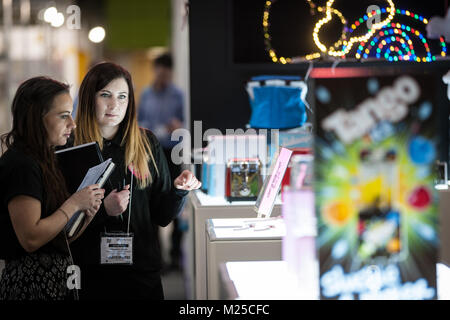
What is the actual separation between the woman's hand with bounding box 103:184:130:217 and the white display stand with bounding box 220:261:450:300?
533 millimetres

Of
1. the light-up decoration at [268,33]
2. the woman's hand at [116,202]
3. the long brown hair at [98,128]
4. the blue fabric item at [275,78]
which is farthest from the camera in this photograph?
the light-up decoration at [268,33]

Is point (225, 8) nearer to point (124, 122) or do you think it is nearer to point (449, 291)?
point (124, 122)

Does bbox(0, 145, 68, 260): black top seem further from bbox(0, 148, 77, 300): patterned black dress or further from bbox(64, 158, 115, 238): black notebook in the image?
bbox(64, 158, 115, 238): black notebook

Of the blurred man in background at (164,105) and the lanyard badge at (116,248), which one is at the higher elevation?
the blurred man in background at (164,105)

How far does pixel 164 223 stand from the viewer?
2846 mm

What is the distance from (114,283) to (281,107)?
1714 mm

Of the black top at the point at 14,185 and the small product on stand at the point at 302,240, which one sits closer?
the small product on stand at the point at 302,240

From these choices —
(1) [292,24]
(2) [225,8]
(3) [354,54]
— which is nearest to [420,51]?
(3) [354,54]

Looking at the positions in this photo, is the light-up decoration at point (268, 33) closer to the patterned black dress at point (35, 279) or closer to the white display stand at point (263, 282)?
the white display stand at point (263, 282)

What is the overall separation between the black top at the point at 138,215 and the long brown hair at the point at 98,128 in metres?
0.03

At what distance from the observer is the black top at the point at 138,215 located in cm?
267

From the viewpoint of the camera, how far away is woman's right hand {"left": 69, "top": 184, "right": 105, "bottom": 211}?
230 centimetres

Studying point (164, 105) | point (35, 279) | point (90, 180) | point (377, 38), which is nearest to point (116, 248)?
point (90, 180)

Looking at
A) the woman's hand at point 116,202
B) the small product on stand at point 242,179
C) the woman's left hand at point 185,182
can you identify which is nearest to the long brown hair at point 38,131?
the woman's hand at point 116,202
